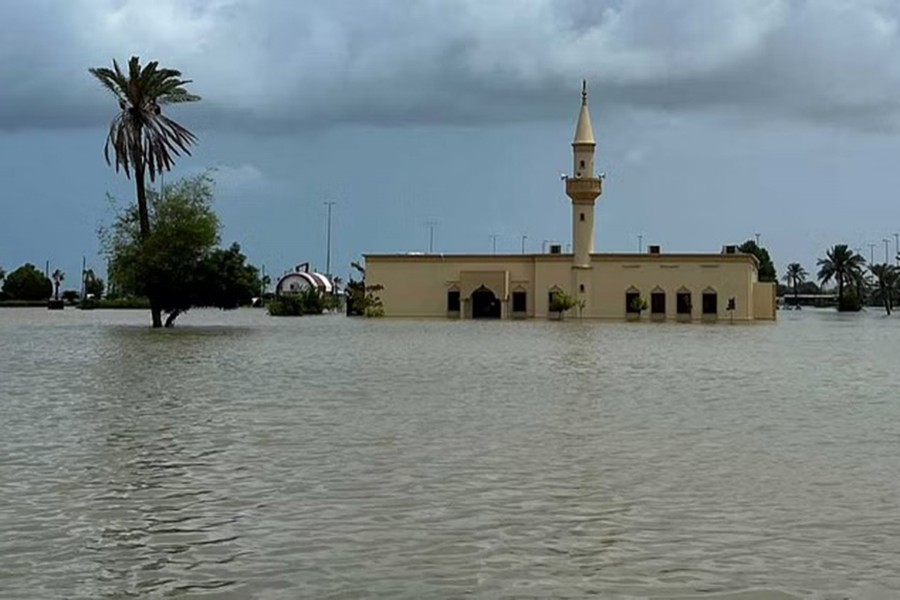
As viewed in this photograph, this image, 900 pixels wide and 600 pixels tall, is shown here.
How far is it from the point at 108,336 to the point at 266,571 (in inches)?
1355

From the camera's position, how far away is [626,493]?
390 inches

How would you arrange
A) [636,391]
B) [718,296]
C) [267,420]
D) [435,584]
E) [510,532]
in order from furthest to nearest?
[718,296] → [636,391] → [267,420] → [510,532] → [435,584]

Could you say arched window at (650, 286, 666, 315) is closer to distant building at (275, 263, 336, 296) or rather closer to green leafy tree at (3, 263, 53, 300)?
distant building at (275, 263, 336, 296)

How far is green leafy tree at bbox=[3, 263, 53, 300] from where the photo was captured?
418ft

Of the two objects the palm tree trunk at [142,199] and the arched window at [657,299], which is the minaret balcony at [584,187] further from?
the palm tree trunk at [142,199]

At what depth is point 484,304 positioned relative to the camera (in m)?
80.9

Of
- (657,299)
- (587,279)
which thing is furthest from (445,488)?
(657,299)

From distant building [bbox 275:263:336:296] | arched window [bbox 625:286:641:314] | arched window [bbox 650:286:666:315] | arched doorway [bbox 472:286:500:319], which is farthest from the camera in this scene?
distant building [bbox 275:263:336:296]

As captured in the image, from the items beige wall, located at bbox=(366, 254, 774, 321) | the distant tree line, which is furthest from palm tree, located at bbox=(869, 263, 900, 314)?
beige wall, located at bbox=(366, 254, 774, 321)

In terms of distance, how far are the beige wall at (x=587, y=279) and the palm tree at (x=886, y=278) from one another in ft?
146

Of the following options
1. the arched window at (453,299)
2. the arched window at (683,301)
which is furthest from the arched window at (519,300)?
the arched window at (683,301)

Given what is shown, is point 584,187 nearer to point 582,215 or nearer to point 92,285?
point 582,215

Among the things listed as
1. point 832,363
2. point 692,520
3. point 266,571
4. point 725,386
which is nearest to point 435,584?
point 266,571

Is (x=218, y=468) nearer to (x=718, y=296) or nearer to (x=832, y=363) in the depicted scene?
(x=832, y=363)
